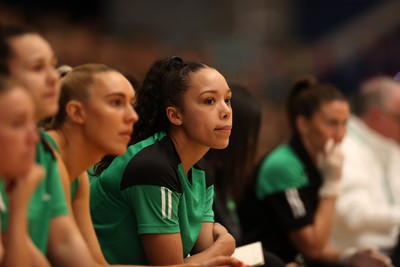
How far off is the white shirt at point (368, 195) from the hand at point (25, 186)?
3065mm

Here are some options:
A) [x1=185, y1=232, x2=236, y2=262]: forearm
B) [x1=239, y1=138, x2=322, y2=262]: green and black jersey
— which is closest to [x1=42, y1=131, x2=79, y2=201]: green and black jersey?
[x1=185, y1=232, x2=236, y2=262]: forearm

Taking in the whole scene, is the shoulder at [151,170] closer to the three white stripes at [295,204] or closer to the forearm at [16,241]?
the forearm at [16,241]

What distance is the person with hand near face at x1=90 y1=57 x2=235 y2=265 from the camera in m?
2.84

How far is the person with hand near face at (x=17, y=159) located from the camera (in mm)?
2084

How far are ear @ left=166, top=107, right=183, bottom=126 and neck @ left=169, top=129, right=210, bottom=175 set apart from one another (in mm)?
51

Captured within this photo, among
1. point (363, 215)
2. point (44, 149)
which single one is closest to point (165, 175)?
point (44, 149)

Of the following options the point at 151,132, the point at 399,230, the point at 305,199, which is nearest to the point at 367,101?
the point at 399,230

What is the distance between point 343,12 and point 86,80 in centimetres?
732

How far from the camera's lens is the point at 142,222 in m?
2.84

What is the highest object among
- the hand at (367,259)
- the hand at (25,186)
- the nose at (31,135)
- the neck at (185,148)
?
the nose at (31,135)

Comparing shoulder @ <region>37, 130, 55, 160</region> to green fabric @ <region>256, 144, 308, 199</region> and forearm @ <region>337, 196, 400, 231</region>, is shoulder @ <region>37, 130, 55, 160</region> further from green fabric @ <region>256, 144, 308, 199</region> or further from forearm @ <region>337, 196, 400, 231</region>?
forearm @ <region>337, 196, 400, 231</region>

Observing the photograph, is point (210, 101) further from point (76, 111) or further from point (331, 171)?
point (331, 171)

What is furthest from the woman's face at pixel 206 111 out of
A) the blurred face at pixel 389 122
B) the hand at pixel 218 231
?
the blurred face at pixel 389 122

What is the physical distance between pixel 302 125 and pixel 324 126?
0.43 feet
